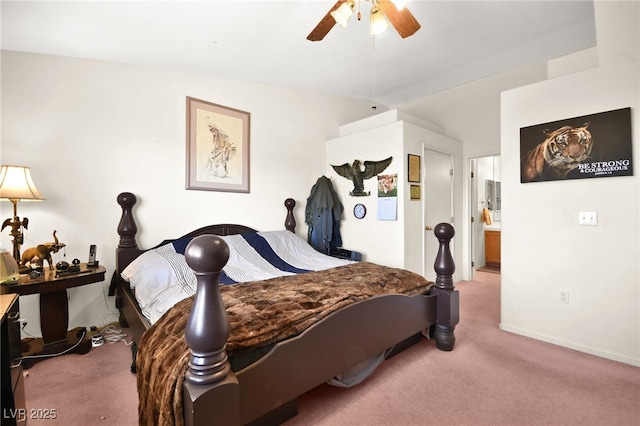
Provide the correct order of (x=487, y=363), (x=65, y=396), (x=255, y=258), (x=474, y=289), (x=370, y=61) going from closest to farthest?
(x=65, y=396) < (x=487, y=363) < (x=255, y=258) < (x=370, y=61) < (x=474, y=289)

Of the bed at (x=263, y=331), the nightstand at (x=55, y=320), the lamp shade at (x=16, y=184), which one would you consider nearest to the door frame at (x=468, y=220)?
the bed at (x=263, y=331)

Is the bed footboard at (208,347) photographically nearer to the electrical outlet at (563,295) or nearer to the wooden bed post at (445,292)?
the wooden bed post at (445,292)

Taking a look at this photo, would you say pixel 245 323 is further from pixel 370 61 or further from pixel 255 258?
pixel 370 61

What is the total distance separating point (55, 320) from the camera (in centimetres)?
218

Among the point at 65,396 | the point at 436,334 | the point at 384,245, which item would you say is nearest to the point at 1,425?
the point at 65,396

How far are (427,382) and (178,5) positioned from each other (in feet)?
10.2

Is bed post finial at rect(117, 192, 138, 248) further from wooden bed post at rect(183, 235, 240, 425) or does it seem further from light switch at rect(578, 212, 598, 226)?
light switch at rect(578, 212, 598, 226)

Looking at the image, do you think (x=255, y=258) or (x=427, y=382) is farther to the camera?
(x=255, y=258)

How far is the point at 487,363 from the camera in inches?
80.4

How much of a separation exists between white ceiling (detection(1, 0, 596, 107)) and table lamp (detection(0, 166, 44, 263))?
1.05 metres

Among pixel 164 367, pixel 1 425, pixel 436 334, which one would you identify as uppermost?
pixel 164 367

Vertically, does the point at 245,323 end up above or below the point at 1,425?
above

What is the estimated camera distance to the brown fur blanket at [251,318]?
1.07m

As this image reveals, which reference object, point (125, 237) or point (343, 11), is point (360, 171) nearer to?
point (343, 11)
